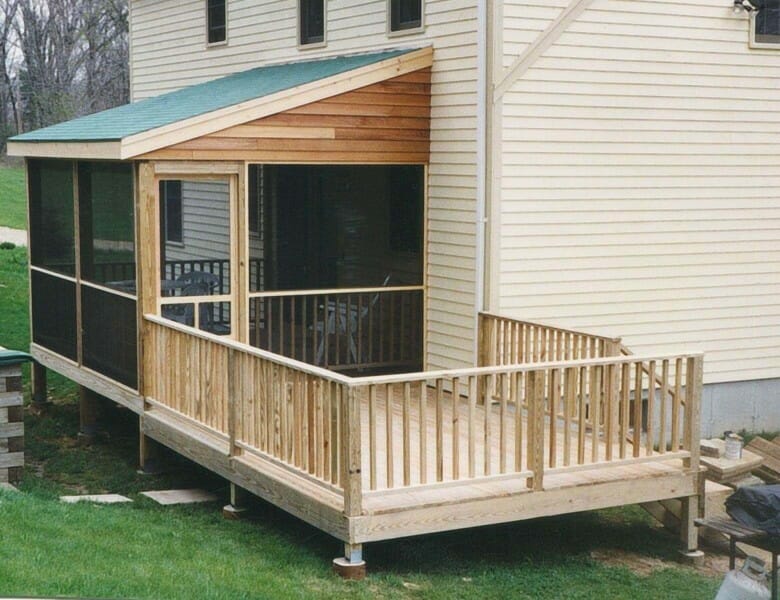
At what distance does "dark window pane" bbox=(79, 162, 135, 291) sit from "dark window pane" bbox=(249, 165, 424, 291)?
254cm

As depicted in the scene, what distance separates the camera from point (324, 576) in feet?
28.3

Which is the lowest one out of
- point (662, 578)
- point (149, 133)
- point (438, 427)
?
point (662, 578)

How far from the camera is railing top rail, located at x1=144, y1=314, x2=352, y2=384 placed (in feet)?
28.7

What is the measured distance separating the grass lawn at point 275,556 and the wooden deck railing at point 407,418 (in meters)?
0.61

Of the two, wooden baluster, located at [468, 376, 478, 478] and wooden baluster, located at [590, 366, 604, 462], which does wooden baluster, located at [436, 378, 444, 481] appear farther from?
wooden baluster, located at [590, 366, 604, 462]

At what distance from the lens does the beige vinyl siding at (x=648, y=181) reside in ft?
40.8

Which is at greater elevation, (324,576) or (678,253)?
(678,253)

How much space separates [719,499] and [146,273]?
5.48 m

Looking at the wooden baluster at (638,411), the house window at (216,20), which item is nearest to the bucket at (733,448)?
the wooden baluster at (638,411)

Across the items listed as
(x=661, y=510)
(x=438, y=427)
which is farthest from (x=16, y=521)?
(x=661, y=510)

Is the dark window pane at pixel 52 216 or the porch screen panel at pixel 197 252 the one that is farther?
the dark window pane at pixel 52 216

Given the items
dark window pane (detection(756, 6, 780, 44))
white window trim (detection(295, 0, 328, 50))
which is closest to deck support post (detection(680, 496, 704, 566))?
dark window pane (detection(756, 6, 780, 44))

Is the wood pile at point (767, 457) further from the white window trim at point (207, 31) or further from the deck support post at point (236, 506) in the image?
the white window trim at point (207, 31)

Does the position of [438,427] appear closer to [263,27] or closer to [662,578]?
[662,578]
